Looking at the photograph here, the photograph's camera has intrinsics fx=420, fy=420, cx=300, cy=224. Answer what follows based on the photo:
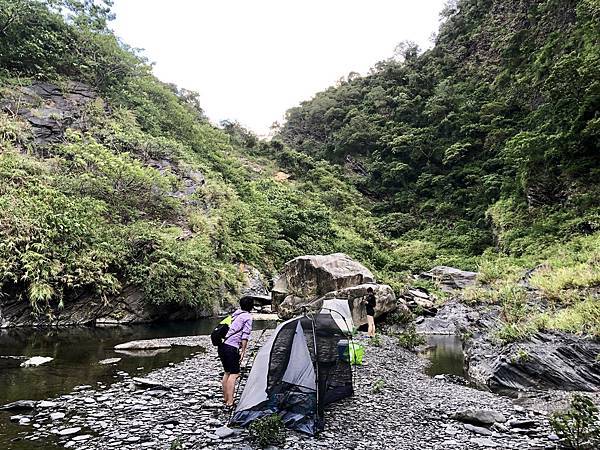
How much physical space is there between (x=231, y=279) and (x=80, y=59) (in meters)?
22.8

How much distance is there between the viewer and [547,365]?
970 centimetres

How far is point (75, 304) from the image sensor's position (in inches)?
733

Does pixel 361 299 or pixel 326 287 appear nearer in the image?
pixel 361 299

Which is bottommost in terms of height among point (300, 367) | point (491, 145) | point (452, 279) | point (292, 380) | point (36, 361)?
point (36, 361)

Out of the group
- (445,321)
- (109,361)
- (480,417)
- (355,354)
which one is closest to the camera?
(480,417)

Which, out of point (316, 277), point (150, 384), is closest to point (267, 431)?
point (150, 384)

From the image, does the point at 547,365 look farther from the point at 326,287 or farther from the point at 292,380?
the point at 326,287

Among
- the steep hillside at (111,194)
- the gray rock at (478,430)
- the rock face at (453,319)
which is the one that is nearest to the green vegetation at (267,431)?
the gray rock at (478,430)

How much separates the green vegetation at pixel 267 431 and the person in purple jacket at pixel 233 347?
1.32m

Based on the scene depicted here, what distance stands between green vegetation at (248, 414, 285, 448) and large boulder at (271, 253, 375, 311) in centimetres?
1374

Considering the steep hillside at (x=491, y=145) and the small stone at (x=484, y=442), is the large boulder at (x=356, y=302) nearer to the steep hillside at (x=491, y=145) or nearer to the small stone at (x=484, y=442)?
the steep hillside at (x=491, y=145)

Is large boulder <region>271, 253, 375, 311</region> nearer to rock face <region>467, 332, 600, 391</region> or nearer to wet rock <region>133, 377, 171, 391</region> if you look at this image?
rock face <region>467, 332, 600, 391</region>

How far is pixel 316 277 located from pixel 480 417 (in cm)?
1349

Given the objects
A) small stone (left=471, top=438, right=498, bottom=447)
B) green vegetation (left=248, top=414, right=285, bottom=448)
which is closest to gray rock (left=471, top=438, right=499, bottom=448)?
small stone (left=471, top=438, right=498, bottom=447)
